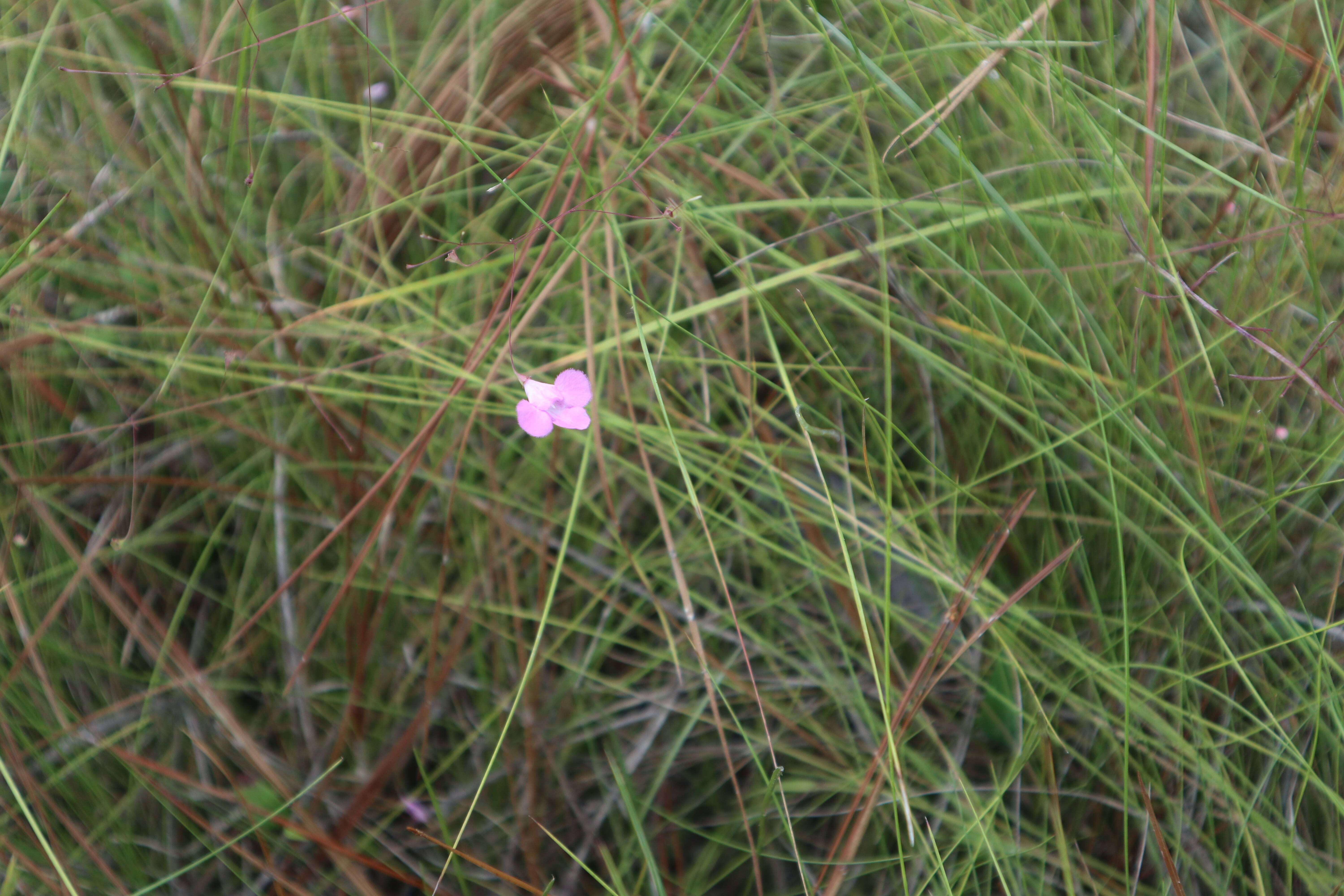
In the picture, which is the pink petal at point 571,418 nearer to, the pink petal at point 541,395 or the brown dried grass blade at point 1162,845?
the pink petal at point 541,395

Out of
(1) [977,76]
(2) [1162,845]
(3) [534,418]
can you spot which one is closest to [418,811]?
(3) [534,418]

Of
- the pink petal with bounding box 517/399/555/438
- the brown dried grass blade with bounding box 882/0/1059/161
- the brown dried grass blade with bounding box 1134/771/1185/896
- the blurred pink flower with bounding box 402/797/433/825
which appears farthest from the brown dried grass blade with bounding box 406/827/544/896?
the brown dried grass blade with bounding box 882/0/1059/161

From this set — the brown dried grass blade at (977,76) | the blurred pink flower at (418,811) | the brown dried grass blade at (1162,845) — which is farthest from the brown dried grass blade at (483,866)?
the brown dried grass blade at (977,76)

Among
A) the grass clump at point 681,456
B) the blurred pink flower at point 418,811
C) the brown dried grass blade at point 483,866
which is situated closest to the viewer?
the brown dried grass blade at point 483,866

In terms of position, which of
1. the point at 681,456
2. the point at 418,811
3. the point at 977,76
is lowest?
the point at 418,811

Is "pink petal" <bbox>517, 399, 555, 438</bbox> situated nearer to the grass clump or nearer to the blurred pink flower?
the grass clump

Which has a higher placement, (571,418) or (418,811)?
(571,418)

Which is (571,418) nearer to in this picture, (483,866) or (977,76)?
(483,866)
